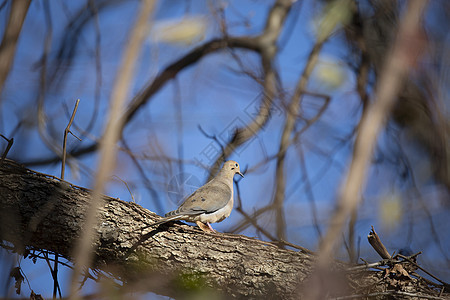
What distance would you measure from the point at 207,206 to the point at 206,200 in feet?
0.20

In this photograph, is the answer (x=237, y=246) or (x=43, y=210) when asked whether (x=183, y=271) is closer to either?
(x=237, y=246)

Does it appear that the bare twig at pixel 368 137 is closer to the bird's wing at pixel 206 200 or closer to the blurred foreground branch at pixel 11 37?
the blurred foreground branch at pixel 11 37

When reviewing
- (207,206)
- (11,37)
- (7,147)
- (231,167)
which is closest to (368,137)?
(11,37)

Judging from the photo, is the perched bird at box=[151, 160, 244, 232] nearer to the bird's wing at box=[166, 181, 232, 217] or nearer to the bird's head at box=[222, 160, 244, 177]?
the bird's wing at box=[166, 181, 232, 217]

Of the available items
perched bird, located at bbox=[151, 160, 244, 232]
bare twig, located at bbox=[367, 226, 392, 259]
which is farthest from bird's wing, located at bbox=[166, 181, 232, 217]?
bare twig, located at bbox=[367, 226, 392, 259]

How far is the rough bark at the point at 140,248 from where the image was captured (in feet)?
7.90

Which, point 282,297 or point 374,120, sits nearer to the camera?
point 374,120

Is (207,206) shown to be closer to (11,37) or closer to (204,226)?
(204,226)

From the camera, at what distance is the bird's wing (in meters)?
2.92

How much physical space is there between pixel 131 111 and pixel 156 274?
81.2 inches

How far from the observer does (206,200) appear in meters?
3.12

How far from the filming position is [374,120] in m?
0.62

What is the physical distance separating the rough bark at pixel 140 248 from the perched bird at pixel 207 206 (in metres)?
0.22

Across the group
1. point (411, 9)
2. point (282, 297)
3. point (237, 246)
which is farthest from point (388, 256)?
point (411, 9)
